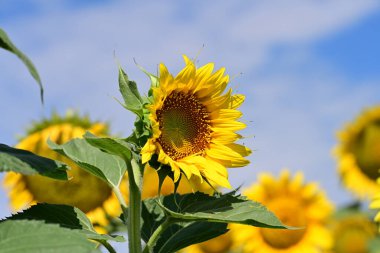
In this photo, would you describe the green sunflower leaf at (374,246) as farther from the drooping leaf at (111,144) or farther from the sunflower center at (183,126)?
the drooping leaf at (111,144)

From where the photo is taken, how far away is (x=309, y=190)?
19.5 feet

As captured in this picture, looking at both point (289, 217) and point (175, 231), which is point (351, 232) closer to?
point (289, 217)

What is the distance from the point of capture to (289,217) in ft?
18.9

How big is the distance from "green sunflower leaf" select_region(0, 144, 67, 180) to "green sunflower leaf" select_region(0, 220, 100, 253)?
0.14m

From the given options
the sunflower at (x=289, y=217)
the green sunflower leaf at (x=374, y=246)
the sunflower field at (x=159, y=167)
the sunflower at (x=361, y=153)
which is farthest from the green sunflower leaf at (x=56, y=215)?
the sunflower at (x=361, y=153)

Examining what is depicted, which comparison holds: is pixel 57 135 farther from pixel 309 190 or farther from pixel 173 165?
pixel 173 165

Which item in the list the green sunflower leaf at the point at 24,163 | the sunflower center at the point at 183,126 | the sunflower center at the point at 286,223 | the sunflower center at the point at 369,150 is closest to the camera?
the green sunflower leaf at the point at 24,163

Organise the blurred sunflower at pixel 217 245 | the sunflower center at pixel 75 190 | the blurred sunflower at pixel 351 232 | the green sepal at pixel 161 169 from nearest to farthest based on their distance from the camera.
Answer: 1. the green sepal at pixel 161 169
2. the sunflower center at pixel 75 190
3. the blurred sunflower at pixel 217 245
4. the blurred sunflower at pixel 351 232

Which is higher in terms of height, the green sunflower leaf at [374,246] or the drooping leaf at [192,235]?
the green sunflower leaf at [374,246]

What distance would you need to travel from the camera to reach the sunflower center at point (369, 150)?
24.8 ft

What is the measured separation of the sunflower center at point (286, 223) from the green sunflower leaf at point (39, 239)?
3.74 meters

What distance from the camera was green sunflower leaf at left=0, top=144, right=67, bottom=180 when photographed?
180cm

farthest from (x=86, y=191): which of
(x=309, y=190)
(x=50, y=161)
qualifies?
(x=50, y=161)

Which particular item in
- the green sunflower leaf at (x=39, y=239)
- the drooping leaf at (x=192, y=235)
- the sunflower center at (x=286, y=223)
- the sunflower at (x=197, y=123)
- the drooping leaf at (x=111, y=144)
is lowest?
the green sunflower leaf at (x=39, y=239)
